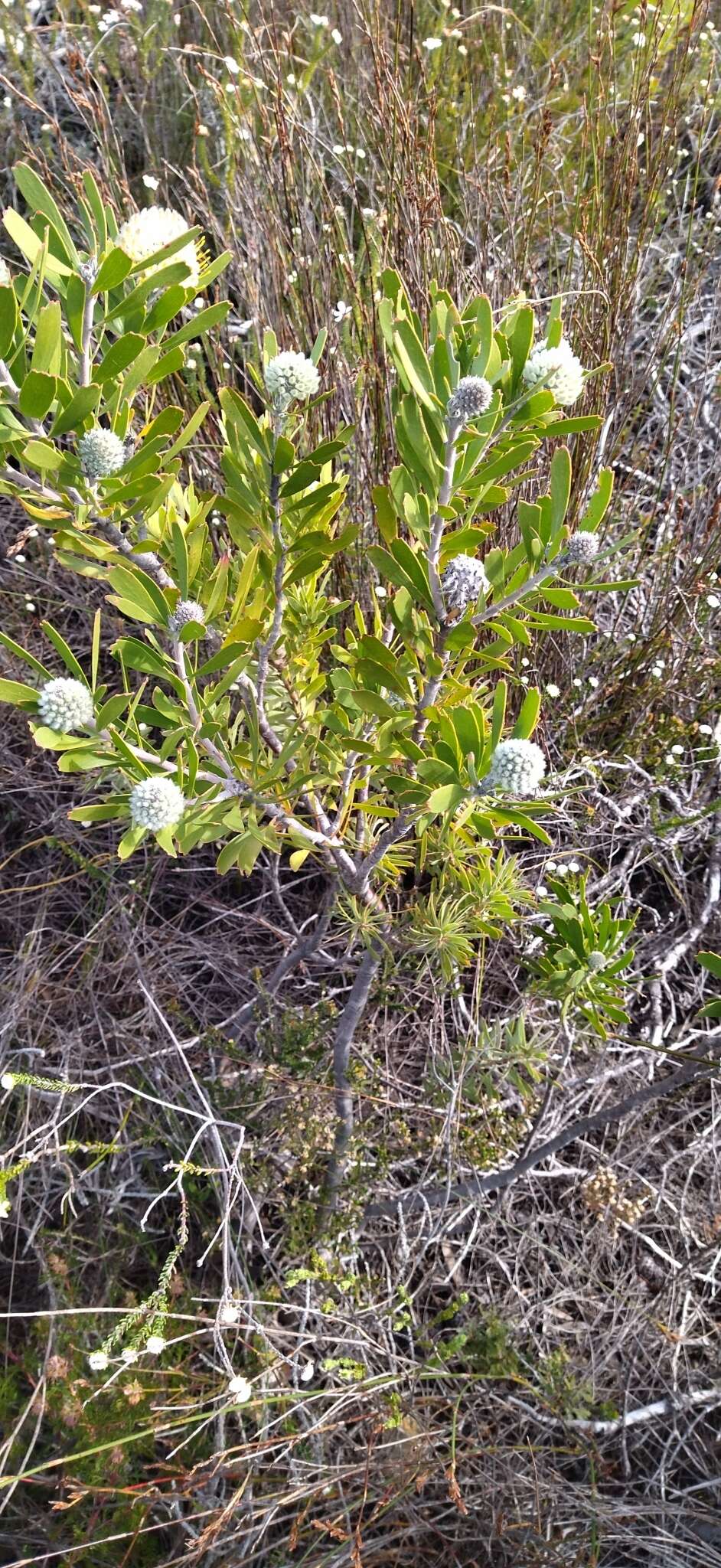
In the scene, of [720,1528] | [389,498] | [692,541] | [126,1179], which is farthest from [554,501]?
[720,1528]

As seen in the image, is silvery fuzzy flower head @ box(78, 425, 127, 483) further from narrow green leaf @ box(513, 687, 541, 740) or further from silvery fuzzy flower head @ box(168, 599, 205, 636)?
narrow green leaf @ box(513, 687, 541, 740)

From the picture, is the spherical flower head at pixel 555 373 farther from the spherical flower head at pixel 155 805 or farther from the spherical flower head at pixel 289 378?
the spherical flower head at pixel 155 805

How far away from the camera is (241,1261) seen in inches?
72.0

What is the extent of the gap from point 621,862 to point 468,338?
138 cm

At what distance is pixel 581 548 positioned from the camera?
0.95 metres

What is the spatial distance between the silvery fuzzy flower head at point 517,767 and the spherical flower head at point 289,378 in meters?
0.44

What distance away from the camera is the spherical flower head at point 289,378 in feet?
3.09

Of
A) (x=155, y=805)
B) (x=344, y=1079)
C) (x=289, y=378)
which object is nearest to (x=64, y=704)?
(x=155, y=805)

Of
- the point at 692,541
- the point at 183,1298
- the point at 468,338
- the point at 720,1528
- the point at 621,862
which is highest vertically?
the point at 468,338

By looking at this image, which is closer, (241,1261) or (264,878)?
(241,1261)

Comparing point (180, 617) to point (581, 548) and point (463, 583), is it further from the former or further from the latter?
point (581, 548)

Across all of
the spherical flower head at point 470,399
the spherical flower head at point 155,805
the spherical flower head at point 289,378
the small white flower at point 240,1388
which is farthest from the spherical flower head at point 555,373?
the small white flower at point 240,1388

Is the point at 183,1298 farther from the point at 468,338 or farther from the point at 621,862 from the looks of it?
the point at 468,338

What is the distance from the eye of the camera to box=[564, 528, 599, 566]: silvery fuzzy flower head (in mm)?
937
